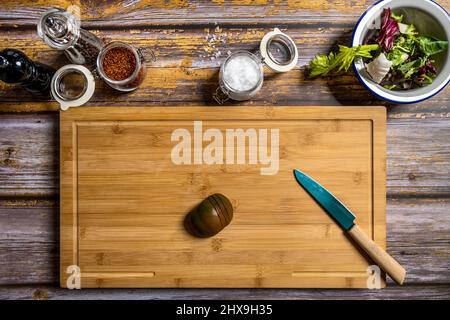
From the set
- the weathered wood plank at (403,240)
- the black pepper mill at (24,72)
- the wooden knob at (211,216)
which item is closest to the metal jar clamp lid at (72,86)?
the black pepper mill at (24,72)

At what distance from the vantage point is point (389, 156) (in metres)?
1.02

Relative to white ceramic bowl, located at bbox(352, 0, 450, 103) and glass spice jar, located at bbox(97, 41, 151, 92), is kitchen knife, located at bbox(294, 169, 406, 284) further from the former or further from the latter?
glass spice jar, located at bbox(97, 41, 151, 92)

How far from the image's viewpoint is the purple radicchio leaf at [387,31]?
922mm

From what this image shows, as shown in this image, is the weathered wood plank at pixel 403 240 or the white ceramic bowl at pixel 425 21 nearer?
the white ceramic bowl at pixel 425 21

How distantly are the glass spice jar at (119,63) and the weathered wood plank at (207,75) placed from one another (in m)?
0.08

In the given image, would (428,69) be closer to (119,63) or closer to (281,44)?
(281,44)

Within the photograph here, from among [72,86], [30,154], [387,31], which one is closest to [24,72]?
[72,86]

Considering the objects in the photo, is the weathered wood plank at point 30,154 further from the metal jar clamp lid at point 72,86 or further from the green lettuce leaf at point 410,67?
the green lettuce leaf at point 410,67

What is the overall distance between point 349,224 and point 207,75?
1.81ft

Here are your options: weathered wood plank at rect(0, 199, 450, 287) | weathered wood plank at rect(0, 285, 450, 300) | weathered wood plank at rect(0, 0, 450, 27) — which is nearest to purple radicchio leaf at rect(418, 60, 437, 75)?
weathered wood plank at rect(0, 0, 450, 27)

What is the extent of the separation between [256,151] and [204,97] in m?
0.21

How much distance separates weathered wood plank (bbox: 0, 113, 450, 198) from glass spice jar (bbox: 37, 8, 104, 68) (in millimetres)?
180
